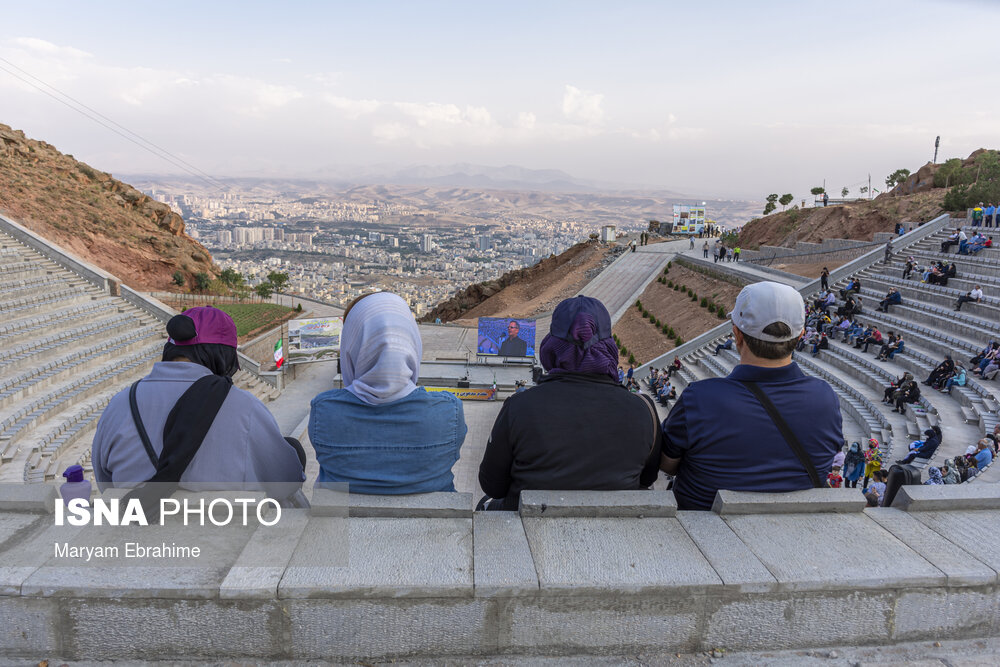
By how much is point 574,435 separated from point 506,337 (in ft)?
62.5

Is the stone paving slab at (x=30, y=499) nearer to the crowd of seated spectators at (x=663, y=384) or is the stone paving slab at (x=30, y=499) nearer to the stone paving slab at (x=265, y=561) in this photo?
the stone paving slab at (x=265, y=561)

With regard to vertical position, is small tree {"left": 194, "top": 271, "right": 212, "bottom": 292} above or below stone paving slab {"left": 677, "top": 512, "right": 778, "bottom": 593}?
below

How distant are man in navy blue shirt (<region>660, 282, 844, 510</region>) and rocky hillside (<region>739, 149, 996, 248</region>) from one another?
3622cm

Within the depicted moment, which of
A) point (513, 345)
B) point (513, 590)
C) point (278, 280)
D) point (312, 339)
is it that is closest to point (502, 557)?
point (513, 590)

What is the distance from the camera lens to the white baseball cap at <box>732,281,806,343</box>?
109 inches

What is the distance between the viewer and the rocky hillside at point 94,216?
3262 centimetres

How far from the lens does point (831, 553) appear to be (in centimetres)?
252

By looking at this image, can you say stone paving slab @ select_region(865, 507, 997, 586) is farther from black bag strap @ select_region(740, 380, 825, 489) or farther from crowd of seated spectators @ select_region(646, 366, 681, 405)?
crowd of seated spectators @ select_region(646, 366, 681, 405)

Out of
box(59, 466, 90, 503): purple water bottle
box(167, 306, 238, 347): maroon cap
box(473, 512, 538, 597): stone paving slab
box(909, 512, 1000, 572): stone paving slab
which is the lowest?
box(59, 466, 90, 503): purple water bottle

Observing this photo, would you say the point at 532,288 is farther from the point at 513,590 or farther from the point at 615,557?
the point at 513,590

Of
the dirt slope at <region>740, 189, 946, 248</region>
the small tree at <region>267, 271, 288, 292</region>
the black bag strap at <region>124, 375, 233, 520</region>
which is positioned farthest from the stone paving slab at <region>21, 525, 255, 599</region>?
the small tree at <region>267, 271, 288, 292</region>

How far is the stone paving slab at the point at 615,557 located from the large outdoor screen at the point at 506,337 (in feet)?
62.1

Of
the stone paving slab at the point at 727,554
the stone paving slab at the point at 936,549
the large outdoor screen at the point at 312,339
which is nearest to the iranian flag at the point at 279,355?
the large outdoor screen at the point at 312,339

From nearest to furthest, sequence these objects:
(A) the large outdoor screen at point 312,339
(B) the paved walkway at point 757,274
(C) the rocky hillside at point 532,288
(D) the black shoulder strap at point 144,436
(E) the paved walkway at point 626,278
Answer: (D) the black shoulder strap at point 144,436 → (A) the large outdoor screen at point 312,339 → (B) the paved walkway at point 757,274 → (E) the paved walkway at point 626,278 → (C) the rocky hillside at point 532,288
